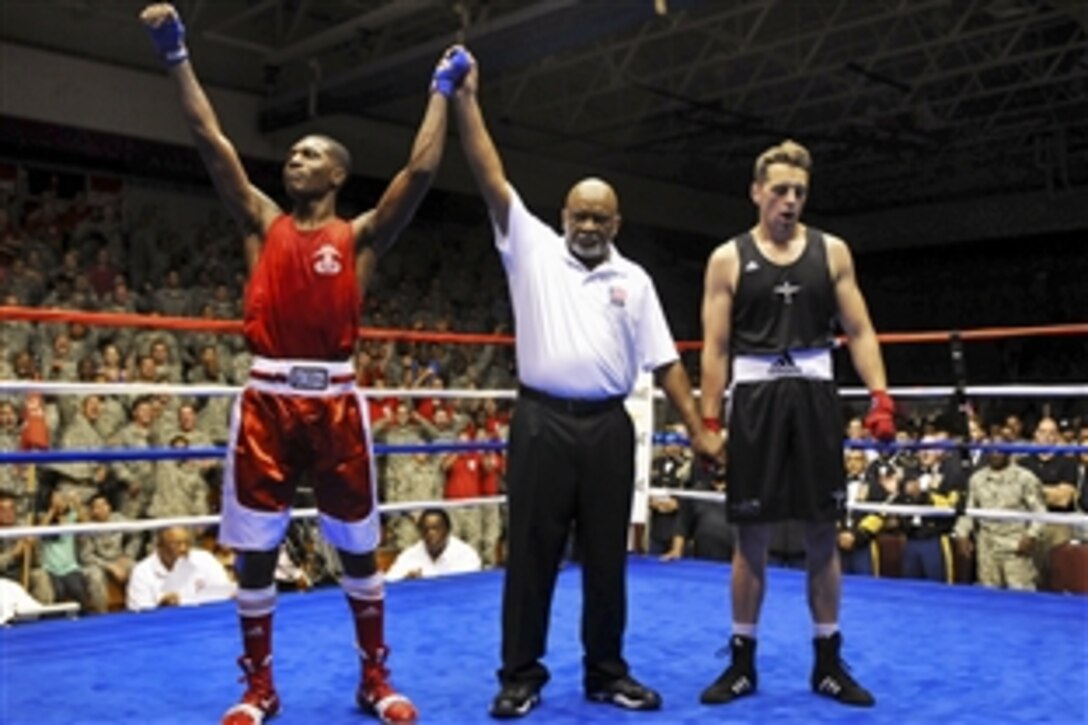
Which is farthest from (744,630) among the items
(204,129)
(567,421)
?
(204,129)

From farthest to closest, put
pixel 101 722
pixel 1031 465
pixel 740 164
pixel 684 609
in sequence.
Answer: pixel 740 164
pixel 1031 465
pixel 684 609
pixel 101 722

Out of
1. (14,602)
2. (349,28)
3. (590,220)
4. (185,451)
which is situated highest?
(349,28)

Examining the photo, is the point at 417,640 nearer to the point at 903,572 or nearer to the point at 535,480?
the point at 535,480

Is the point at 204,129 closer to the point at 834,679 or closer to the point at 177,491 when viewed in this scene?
the point at 834,679

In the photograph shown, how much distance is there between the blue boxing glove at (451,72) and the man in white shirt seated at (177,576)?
2881mm

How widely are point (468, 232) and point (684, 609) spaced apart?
9.58m

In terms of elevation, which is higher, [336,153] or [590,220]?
[336,153]

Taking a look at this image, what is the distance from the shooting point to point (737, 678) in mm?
2383

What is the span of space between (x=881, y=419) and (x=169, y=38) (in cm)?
174

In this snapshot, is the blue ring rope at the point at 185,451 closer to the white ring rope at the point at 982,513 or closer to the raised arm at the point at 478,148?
the white ring rope at the point at 982,513

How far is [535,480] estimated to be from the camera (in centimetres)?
234

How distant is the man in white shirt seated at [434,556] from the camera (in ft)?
15.1

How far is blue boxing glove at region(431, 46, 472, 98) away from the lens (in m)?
2.29

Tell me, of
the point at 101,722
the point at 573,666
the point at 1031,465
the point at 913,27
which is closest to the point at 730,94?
the point at 913,27
